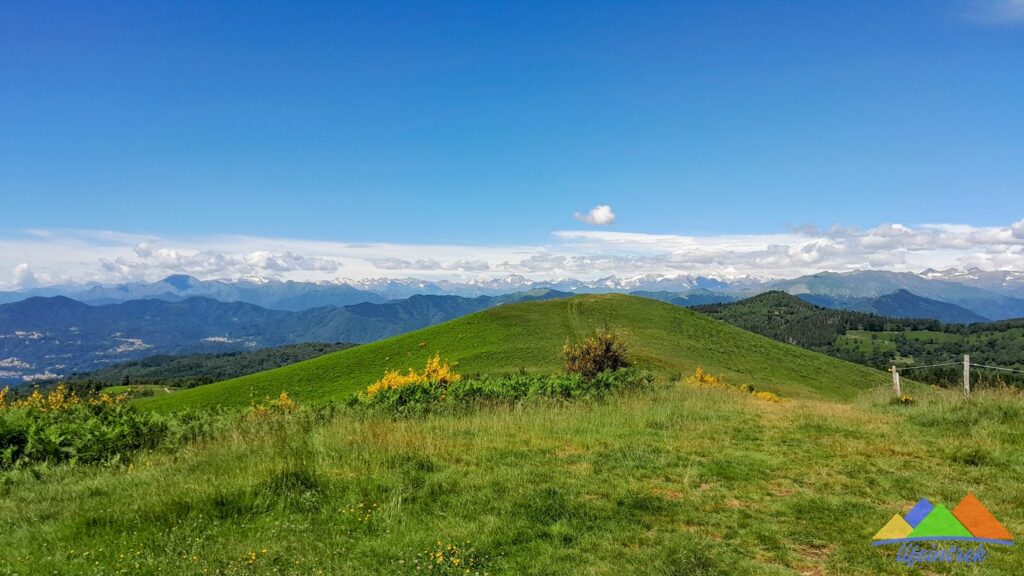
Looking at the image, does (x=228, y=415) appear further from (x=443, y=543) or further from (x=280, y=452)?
(x=443, y=543)

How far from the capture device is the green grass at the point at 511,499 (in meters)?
6.35

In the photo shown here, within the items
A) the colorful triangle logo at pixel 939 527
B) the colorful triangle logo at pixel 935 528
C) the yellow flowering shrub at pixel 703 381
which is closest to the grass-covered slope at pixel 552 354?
the yellow flowering shrub at pixel 703 381

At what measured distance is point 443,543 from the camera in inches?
263

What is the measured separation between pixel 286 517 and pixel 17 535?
3.50 m

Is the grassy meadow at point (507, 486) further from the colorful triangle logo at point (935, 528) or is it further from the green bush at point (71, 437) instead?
the colorful triangle logo at point (935, 528)

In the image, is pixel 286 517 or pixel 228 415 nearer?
pixel 286 517

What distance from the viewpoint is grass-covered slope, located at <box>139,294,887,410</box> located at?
54.4 m

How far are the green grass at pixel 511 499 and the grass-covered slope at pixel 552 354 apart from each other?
36000 mm

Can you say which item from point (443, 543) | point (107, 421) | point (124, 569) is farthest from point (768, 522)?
point (107, 421)

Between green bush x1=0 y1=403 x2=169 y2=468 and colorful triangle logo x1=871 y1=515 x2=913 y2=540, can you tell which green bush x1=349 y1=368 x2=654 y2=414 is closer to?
green bush x1=0 y1=403 x2=169 y2=468

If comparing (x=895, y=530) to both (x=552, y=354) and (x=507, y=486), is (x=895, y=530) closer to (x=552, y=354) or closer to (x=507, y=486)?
(x=507, y=486)

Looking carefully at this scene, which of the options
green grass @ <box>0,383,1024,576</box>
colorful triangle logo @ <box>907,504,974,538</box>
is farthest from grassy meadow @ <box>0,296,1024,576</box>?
colorful triangle logo @ <box>907,504,974,538</box>

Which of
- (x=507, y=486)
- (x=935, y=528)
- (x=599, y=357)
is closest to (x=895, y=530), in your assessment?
(x=935, y=528)

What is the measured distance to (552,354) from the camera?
5638cm
